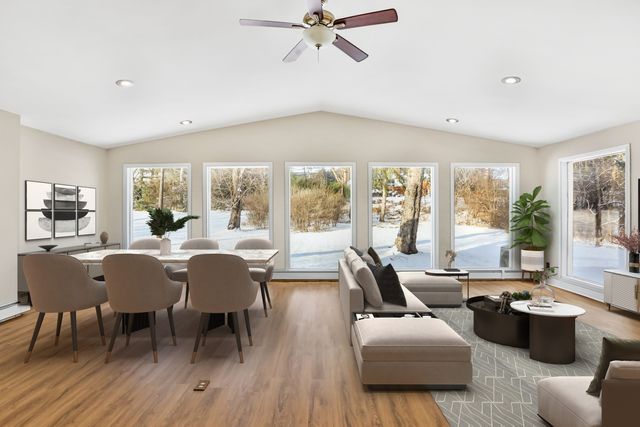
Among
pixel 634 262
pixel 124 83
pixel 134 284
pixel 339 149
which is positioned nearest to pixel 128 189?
pixel 124 83

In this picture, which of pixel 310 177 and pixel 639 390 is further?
pixel 310 177

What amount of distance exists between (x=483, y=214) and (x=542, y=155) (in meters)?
1.48

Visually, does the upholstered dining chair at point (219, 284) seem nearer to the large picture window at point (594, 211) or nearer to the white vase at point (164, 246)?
the white vase at point (164, 246)

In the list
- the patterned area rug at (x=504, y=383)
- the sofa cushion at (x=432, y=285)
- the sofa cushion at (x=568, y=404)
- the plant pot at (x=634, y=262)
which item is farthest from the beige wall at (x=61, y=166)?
the plant pot at (x=634, y=262)

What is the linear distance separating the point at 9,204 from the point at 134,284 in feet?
8.68

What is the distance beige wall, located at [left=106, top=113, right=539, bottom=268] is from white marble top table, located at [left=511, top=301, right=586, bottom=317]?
134 inches

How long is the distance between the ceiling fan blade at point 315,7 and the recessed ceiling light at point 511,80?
265 centimetres

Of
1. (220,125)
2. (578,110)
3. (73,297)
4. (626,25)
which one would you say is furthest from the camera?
(220,125)

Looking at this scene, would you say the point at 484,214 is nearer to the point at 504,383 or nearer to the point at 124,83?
the point at 504,383

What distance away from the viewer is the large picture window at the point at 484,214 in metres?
6.80

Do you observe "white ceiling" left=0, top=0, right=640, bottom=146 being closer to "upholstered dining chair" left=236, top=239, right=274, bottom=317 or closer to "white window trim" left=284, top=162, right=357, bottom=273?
"white window trim" left=284, top=162, right=357, bottom=273

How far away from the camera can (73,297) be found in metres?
3.19

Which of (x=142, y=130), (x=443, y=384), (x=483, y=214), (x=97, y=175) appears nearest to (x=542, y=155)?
(x=483, y=214)

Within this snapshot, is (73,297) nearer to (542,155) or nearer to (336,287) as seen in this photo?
(336,287)
